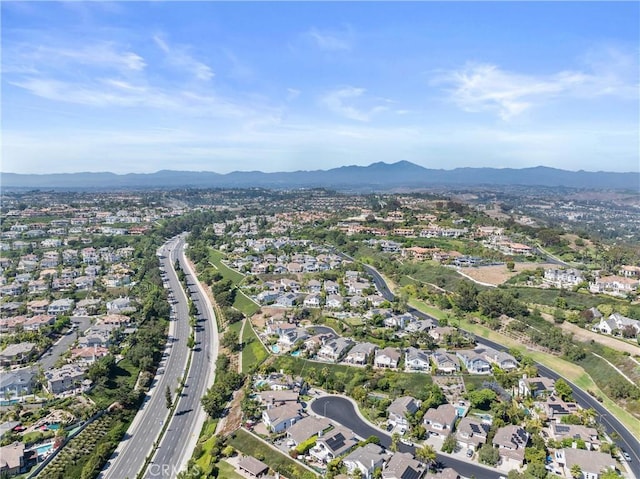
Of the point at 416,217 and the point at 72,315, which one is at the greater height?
the point at 416,217

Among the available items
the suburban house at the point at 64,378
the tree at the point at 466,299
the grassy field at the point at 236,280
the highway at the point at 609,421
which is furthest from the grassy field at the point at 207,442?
the tree at the point at 466,299

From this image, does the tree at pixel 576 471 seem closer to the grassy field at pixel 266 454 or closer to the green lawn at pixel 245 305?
the grassy field at pixel 266 454

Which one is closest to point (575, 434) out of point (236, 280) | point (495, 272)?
point (495, 272)

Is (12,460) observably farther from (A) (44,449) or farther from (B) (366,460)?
(B) (366,460)

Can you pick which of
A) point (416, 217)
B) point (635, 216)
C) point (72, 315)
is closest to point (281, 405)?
point (72, 315)

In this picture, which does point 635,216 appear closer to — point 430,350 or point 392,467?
point 430,350
